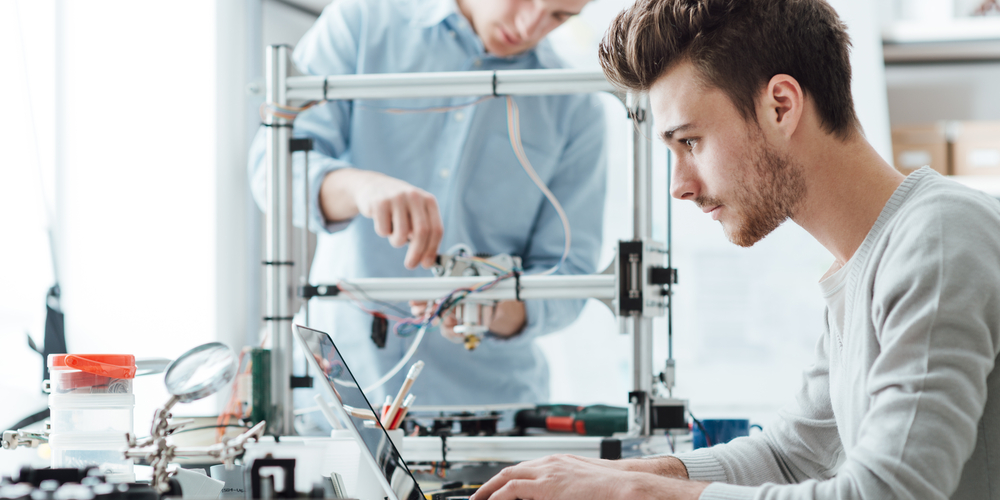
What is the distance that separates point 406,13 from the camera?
1.51 metres

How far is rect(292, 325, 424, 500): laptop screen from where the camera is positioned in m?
0.77

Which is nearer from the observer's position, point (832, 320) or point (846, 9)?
point (832, 320)

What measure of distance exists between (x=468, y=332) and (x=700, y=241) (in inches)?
64.9

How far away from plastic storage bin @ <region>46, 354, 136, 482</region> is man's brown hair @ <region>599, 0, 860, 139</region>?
0.75 metres

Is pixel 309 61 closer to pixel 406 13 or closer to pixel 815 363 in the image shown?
pixel 406 13

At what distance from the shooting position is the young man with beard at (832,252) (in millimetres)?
608

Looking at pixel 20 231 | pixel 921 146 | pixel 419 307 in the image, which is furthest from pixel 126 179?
pixel 921 146

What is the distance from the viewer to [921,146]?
245 centimetres

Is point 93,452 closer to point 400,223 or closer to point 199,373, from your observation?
point 199,373

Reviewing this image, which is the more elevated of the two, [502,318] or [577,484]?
[502,318]

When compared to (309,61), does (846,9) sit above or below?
above

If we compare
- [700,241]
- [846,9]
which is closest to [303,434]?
[700,241]

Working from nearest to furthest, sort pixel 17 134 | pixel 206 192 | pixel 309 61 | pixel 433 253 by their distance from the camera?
pixel 433 253 < pixel 309 61 < pixel 17 134 < pixel 206 192

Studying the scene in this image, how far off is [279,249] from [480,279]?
0.34 m
